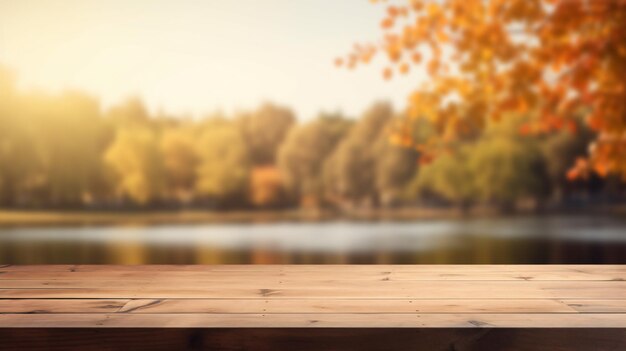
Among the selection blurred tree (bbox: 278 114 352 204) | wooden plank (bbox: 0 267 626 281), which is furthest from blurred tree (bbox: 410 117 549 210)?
wooden plank (bbox: 0 267 626 281)

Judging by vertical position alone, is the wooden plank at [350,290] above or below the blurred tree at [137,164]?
below

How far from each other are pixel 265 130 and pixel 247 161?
0.75 feet

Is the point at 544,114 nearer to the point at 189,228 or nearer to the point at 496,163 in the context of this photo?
the point at 496,163

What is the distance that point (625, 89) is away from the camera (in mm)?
3467

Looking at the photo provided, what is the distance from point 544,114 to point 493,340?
292 cm

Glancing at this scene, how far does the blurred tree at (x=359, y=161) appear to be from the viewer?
392 cm

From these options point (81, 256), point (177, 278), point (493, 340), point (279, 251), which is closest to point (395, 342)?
point (493, 340)

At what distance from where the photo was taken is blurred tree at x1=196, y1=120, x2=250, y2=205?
13.4ft

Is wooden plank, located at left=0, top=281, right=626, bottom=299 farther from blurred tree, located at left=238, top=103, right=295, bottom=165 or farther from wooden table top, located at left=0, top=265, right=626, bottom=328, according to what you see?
blurred tree, located at left=238, top=103, right=295, bottom=165

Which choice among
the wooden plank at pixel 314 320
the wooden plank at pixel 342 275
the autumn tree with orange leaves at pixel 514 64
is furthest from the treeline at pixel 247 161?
the wooden plank at pixel 314 320

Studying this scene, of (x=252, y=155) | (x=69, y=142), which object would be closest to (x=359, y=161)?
(x=252, y=155)

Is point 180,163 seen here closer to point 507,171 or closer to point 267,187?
point 267,187

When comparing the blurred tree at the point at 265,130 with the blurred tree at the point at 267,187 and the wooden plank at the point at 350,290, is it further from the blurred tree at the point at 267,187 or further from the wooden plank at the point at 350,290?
the wooden plank at the point at 350,290

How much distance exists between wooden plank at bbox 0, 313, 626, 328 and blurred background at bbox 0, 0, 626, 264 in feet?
8.51
